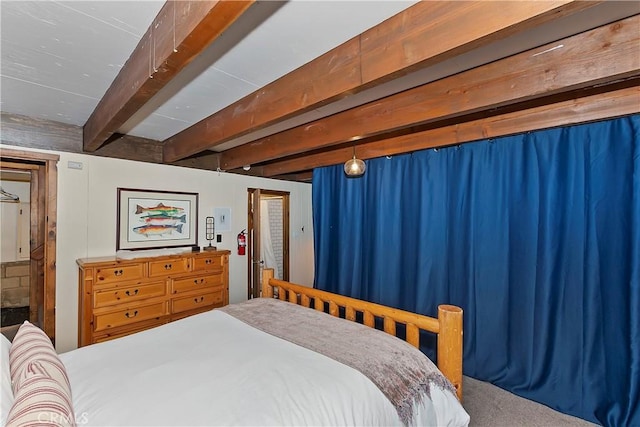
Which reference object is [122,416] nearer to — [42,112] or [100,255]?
[100,255]

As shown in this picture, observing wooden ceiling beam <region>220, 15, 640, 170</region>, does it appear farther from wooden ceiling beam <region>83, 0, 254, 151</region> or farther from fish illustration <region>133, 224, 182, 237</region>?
fish illustration <region>133, 224, 182, 237</region>

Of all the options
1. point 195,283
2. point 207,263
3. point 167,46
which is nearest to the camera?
point 167,46

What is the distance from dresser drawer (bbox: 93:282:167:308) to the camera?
2627 mm

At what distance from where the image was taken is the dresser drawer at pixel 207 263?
10.7 feet

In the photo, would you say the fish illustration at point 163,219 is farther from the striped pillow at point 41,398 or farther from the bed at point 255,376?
the striped pillow at point 41,398

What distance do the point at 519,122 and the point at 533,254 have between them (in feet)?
3.65

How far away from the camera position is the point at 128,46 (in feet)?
4.90

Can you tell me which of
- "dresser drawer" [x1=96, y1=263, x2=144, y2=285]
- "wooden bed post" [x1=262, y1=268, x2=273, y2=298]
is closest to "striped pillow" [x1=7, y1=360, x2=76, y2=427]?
"dresser drawer" [x1=96, y1=263, x2=144, y2=285]

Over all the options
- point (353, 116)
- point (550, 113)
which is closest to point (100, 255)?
point (353, 116)

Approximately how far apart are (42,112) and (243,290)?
9.70ft

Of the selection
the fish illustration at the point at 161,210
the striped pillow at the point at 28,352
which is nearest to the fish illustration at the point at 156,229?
the fish illustration at the point at 161,210

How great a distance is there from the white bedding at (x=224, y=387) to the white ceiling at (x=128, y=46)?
1.66 metres

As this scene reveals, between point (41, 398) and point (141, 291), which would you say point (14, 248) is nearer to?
point (141, 291)

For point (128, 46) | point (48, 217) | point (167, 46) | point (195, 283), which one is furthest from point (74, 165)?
point (167, 46)
